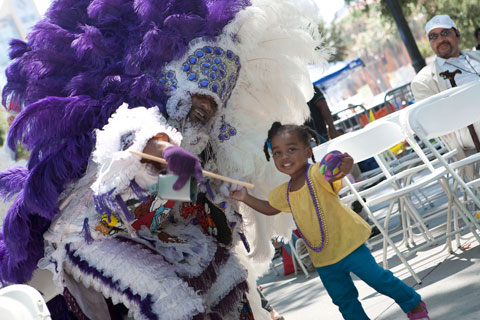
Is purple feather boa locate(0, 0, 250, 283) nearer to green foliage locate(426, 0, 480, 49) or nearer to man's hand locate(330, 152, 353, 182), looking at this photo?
man's hand locate(330, 152, 353, 182)

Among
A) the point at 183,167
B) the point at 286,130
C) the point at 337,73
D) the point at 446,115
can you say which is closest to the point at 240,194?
the point at 286,130

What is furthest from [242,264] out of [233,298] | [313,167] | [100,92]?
[100,92]

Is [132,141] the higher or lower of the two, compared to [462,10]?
higher

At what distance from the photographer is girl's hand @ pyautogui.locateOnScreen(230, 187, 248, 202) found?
8.85ft

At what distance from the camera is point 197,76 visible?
8.08 ft

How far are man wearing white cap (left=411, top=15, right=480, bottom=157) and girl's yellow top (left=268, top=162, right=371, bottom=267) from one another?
2119mm

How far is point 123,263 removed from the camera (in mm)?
2258

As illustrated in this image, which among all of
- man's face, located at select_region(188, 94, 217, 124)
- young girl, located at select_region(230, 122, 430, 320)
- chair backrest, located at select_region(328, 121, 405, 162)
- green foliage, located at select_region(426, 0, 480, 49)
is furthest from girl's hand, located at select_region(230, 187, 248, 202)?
green foliage, located at select_region(426, 0, 480, 49)

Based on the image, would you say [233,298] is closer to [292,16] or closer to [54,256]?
[54,256]

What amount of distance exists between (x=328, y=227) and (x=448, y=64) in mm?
2412

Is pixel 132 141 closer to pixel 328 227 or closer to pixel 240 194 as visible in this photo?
pixel 240 194

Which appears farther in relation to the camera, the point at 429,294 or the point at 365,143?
the point at 365,143

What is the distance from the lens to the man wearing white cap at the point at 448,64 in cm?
456

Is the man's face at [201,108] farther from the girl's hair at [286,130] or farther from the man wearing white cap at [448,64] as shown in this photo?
the man wearing white cap at [448,64]
